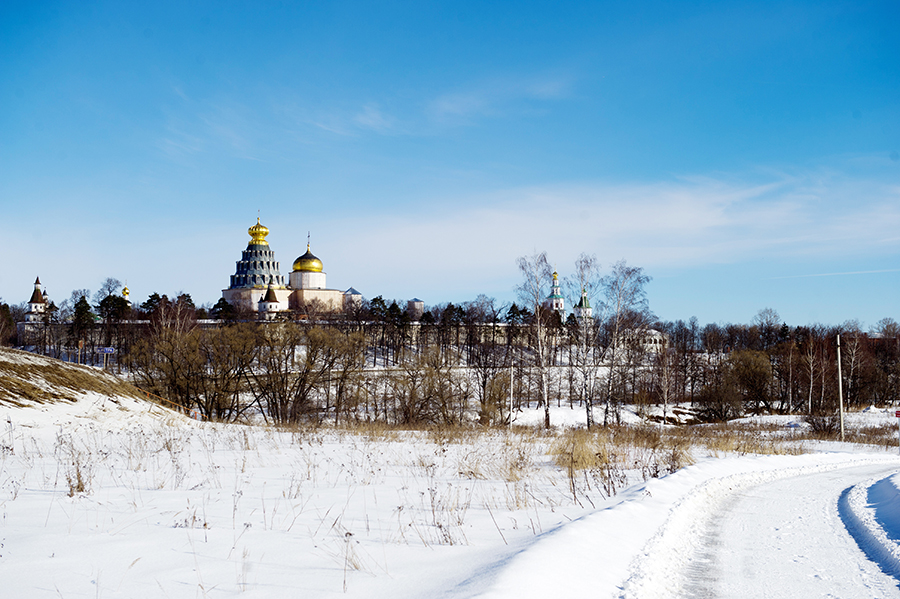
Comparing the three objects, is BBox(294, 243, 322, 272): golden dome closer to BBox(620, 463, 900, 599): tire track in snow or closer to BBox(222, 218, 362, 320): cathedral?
BBox(222, 218, 362, 320): cathedral

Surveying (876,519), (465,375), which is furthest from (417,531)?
(465,375)

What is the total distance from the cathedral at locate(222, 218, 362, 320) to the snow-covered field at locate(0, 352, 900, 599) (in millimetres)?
94665

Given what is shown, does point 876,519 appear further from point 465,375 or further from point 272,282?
point 272,282

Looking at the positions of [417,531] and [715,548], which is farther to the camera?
[715,548]

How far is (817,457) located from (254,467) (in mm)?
14782

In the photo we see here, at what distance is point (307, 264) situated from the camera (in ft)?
356

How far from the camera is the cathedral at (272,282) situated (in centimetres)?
10488

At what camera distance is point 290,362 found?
38.9 m

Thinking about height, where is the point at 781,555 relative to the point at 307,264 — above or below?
below

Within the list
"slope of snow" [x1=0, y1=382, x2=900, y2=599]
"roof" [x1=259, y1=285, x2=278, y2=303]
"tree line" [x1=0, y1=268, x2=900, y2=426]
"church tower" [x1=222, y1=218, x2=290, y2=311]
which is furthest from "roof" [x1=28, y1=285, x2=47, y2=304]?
"slope of snow" [x1=0, y1=382, x2=900, y2=599]

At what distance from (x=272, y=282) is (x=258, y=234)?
9.92 m

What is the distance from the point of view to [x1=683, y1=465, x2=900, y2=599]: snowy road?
4680 mm

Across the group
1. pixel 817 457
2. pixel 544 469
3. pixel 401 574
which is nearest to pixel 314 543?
pixel 401 574

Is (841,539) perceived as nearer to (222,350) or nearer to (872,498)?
(872,498)
